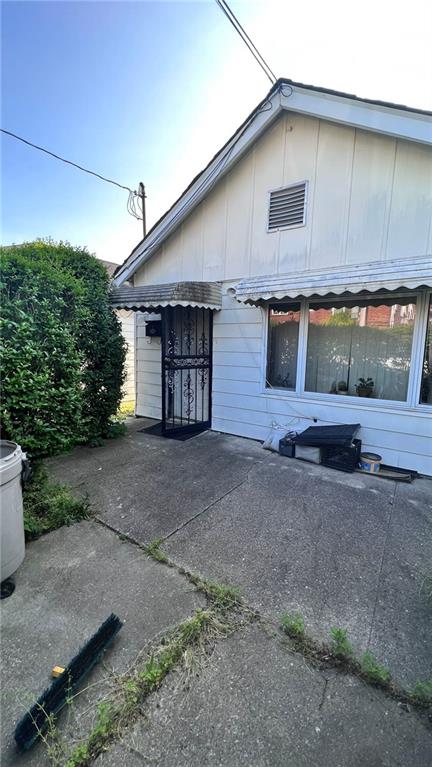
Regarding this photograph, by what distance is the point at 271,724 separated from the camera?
1773 millimetres

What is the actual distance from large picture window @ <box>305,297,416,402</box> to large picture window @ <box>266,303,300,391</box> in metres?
0.31

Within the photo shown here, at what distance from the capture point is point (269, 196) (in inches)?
243

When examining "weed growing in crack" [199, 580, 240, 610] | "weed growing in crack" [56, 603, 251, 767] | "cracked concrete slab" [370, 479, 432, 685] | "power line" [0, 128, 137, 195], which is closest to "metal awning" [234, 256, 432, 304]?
"cracked concrete slab" [370, 479, 432, 685]

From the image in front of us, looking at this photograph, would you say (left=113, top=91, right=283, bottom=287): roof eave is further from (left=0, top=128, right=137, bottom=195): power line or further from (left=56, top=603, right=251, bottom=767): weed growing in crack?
(left=56, top=603, right=251, bottom=767): weed growing in crack

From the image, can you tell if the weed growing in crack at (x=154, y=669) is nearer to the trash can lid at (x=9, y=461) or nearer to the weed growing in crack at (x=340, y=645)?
the weed growing in crack at (x=340, y=645)

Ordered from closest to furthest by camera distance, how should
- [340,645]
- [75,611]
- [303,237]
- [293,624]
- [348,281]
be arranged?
1. [340,645]
2. [293,624]
3. [75,611]
4. [348,281]
5. [303,237]

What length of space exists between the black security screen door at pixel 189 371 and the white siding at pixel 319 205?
1141mm

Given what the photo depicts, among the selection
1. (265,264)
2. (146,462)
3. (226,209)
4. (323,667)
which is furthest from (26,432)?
(226,209)

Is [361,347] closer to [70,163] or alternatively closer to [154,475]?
[154,475]

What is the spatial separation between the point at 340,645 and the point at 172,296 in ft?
17.7

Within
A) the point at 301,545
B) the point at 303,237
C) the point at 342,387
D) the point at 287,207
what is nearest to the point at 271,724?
the point at 301,545

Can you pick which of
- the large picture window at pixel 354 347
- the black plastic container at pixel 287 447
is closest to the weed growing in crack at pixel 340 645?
the black plastic container at pixel 287 447

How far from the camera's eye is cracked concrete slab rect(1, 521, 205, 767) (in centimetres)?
189

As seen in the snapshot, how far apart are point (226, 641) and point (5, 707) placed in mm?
1375
